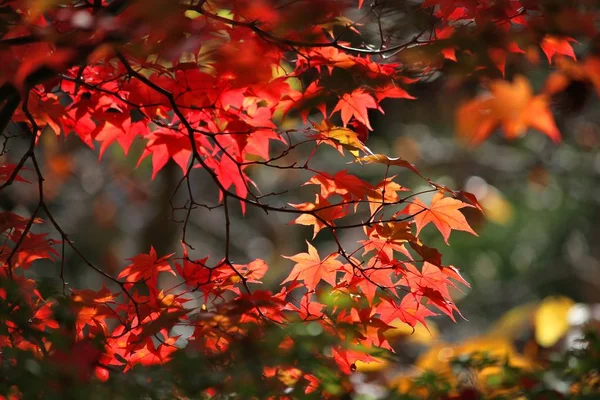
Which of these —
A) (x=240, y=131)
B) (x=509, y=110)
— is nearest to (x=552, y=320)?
(x=509, y=110)

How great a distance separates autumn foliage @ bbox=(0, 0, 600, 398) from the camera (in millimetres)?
785

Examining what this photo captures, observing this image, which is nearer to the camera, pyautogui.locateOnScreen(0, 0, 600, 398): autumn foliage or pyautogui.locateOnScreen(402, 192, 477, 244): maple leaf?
pyautogui.locateOnScreen(0, 0, 600, 398): autumn foliage

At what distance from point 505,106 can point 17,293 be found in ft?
4.56

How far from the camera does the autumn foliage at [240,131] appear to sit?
785 mm

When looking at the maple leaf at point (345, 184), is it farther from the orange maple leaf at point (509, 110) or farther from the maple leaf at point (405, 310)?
the orange maple leaf at point (509, 110)

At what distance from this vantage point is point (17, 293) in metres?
0.78

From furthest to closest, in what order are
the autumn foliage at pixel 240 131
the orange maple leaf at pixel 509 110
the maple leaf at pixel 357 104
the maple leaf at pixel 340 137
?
the orange maple leaf at pixel 509 110 < the maple leaf at pixel 357 104 < the maple leaf at pixel 340 137 < the autumn foliage at pixel 240 131

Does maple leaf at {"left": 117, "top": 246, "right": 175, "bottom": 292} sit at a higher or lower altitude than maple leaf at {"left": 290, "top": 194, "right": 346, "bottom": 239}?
lower

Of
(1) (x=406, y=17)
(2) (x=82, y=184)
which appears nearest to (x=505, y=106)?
(1) (x=406, y=17)

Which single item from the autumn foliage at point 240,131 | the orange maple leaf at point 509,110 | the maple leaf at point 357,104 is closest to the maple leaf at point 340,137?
the autumn foliage at point 240,131

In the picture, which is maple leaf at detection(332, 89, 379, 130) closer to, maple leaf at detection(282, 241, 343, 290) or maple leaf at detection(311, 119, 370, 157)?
maple leaf at detection(311, 119, 370, 157)

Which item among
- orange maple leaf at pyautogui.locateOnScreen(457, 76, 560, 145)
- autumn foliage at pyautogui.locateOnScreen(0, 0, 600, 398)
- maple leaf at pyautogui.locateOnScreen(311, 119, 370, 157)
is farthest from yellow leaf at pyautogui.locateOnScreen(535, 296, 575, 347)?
maple leaf at pyautogui.locateOnScreen(311, 119, 370, 157)

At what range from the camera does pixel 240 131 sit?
1.20 m

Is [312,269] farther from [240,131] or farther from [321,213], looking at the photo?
[240,131]
